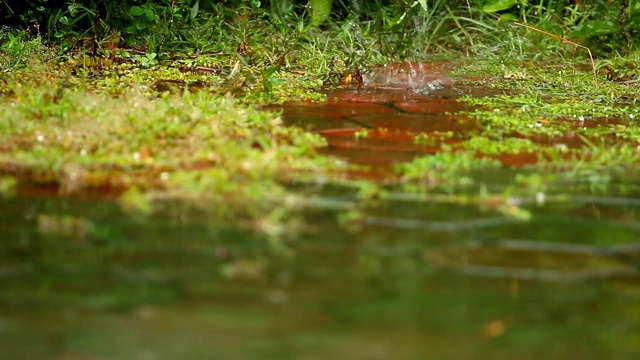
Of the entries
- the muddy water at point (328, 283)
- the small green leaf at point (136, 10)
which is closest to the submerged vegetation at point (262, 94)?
the small green leaf at point (136, 10)

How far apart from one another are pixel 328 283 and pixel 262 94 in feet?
8.66

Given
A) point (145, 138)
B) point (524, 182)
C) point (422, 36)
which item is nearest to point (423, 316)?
point (524, 182)

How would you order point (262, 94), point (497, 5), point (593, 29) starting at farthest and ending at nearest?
1. point (497, 5)
2. point (593, 29)
3. point (262, 94)

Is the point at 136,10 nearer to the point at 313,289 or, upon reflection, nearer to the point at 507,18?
the point at 507,18

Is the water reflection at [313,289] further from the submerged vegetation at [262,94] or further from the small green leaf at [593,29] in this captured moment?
the small green leaf at [593,29]

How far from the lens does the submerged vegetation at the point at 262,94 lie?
111 inches

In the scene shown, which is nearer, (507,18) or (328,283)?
(328,283)

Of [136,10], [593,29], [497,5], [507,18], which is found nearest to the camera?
[136,10]

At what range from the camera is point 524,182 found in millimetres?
2898

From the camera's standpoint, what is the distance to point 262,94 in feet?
14.9

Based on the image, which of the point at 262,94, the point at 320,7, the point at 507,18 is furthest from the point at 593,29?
the point at 262,94

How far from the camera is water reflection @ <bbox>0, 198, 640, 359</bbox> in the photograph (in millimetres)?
1733

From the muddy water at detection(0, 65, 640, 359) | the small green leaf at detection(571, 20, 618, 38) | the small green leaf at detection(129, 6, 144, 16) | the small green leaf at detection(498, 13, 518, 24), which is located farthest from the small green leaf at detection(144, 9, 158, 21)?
Answer: the muddy water at detection(0, 65, 640, 359)

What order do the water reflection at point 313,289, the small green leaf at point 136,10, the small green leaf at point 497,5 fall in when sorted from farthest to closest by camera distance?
the small green leaf at point 497,5
the small green leaf at point 136,10
the water reflection at point 313,289
